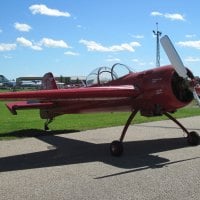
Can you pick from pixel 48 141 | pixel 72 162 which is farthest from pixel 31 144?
pixel 72 162

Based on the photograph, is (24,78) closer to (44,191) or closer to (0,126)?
(0,126)

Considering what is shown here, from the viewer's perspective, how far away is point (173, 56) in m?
9.75

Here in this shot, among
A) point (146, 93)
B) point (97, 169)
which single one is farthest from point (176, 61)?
point (97, 169)

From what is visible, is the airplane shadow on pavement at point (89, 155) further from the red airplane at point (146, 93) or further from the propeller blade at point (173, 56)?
the propeller blade at point (173, 56)

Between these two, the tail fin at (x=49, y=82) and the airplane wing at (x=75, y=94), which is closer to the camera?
the airplane wing at (x=75, y=94)

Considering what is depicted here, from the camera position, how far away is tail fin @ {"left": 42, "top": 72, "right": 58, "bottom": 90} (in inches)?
595

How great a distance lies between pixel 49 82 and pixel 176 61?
263 inches

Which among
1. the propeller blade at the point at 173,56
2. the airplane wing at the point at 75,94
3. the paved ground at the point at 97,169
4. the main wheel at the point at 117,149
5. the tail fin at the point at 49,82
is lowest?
the paved ground at the point at 97,169

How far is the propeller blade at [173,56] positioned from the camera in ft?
31.3

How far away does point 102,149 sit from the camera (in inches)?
423

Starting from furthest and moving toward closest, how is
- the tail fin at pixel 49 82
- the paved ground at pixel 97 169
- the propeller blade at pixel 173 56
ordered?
the tail fin at pixel 49 82
the propeller blade at pixel 173 56
the paved ground at pixel 97 169

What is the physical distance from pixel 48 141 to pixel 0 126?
4356 millimetres

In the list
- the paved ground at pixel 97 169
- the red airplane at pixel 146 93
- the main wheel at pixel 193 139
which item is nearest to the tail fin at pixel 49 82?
the paved ground at pixel 97 169

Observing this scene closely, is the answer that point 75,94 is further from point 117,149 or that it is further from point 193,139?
point 193,139
